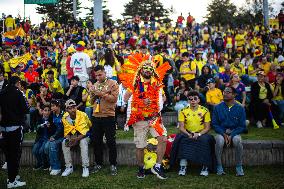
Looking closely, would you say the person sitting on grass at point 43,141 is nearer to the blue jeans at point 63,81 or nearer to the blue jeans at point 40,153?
the blue jeans at point 40,153

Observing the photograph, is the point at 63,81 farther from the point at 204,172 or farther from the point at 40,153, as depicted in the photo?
the point at 204,172

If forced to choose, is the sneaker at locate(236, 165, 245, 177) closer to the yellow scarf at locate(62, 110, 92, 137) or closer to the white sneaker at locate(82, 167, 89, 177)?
the white sneaker at locate(82, 167, 89, 177)

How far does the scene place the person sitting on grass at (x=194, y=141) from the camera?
21.8 ft

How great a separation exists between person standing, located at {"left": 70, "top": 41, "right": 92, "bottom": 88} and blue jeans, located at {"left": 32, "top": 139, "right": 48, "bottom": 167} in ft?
10.2

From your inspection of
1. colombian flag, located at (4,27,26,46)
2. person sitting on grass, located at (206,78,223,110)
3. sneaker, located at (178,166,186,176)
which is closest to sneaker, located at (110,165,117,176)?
sneaker, located at (178,166,186,176)

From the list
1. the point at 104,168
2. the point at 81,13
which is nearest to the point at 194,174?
the point at 104,168

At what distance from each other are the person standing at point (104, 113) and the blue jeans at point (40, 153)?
3.85ft

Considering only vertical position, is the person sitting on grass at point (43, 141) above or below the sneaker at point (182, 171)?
above

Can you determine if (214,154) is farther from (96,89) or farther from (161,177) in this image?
(96,89)

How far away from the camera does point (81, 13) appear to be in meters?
58.1

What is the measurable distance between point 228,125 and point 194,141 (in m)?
0.74

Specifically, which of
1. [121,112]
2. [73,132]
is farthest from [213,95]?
[73,132]

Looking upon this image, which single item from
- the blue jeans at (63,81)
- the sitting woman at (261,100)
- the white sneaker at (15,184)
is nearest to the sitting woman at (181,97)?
the sitting woman at (261,100)

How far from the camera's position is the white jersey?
33.8ft
